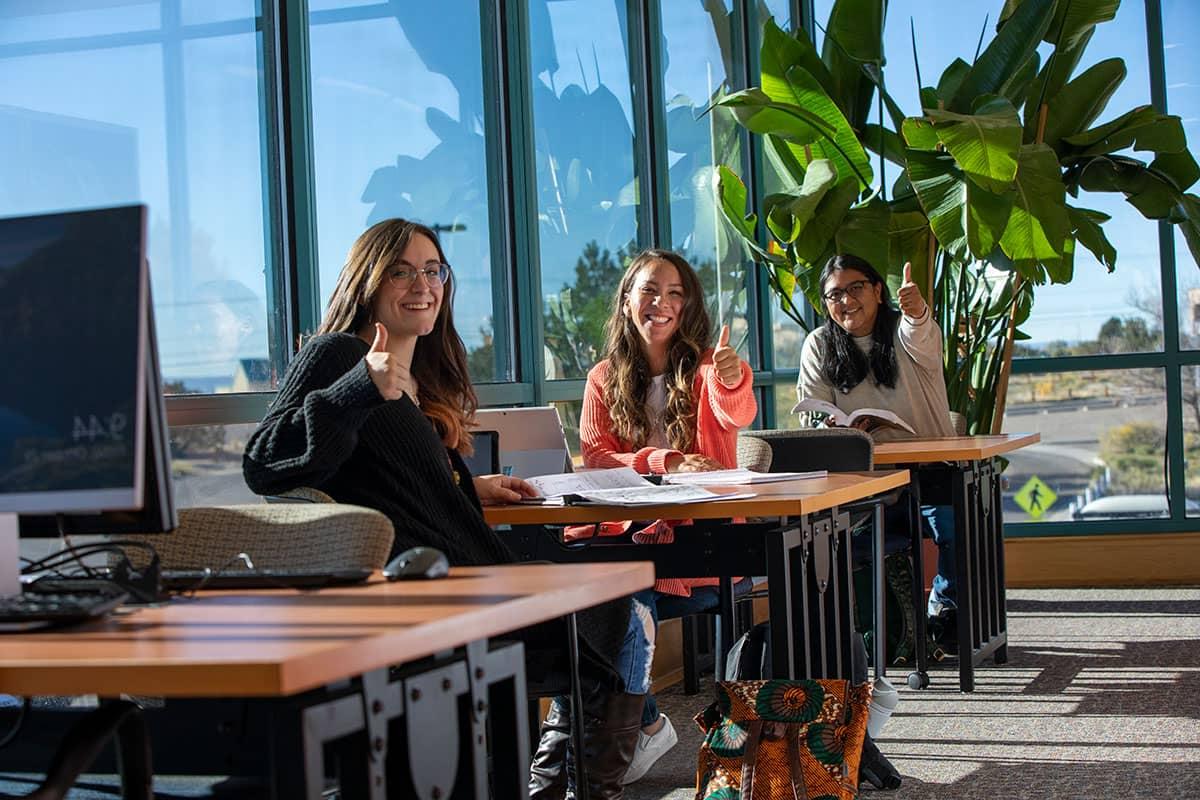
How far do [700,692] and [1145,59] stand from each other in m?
4.49

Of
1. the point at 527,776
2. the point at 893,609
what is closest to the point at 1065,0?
the point at 893,609

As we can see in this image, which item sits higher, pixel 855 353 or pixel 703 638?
pixel 855 353

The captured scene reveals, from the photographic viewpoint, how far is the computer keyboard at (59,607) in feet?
4.41

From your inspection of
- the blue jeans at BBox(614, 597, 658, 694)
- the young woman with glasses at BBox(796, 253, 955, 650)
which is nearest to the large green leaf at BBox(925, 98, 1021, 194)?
the young woman with glasses at BBox(796, 253, 955, 650)

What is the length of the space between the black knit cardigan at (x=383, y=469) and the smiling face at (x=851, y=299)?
2.91m

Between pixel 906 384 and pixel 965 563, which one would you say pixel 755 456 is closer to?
pixel 965 563

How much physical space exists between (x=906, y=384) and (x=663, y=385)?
1.64 meters

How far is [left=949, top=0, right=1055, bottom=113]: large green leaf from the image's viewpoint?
571 cm

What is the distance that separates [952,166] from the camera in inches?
216

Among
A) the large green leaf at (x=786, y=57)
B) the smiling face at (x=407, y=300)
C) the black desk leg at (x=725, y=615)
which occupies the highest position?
the large green leaf at (x=786, y=57)

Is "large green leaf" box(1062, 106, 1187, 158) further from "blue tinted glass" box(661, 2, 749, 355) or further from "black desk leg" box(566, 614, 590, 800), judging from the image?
"black desk leg" box(566, 614, 590, 800)

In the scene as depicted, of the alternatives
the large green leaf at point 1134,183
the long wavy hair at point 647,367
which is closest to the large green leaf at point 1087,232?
the large green leaf at point 1134,183

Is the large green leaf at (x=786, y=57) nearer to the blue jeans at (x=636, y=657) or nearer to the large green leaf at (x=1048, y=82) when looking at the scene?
the large green leaf at (x=1048, y=82)

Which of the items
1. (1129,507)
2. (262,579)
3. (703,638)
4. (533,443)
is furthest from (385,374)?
(1129,507)
